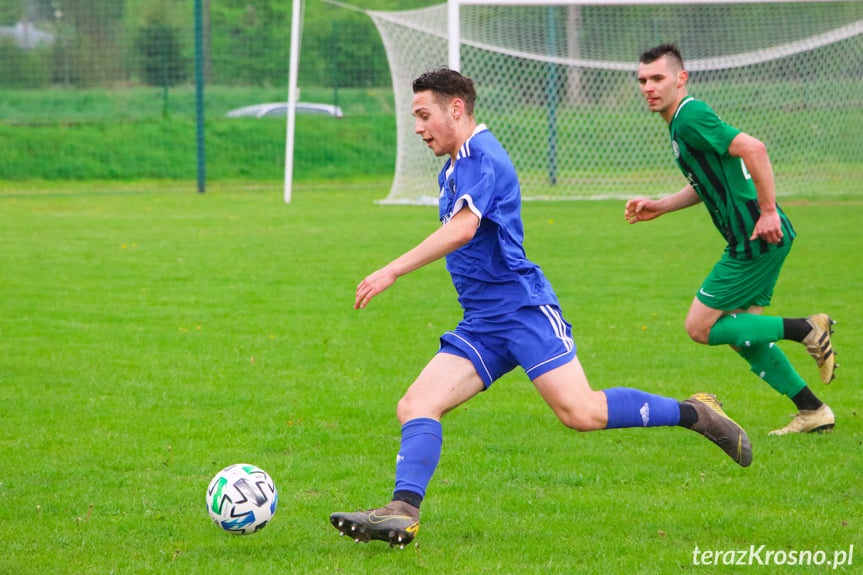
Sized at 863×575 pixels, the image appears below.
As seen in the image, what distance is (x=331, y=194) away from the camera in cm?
A: 2339

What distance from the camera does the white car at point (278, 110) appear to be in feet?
97.9

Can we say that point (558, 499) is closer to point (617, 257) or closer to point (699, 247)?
point (617, 257)

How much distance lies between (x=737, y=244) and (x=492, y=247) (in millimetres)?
1894

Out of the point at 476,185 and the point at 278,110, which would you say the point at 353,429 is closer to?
the point at 476,185

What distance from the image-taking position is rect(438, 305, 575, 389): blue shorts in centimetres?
407

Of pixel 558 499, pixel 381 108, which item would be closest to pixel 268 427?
pixel 558 499

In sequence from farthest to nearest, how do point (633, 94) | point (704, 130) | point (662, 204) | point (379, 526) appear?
point (633, 94)
point (662, 204)
point (704, 130)
point (379, 526)

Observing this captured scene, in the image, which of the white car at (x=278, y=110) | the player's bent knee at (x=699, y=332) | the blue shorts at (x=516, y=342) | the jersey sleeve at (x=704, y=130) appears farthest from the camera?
the white car at (x=278, y=110)

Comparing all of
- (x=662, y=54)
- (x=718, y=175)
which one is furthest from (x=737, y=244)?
(x=662, y=54)

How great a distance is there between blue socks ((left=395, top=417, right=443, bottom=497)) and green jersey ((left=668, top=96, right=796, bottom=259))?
2.28 m

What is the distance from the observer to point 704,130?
17.0 feet

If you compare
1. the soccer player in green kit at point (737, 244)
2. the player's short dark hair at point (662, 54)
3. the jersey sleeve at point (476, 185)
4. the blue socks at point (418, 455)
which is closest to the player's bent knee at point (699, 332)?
the soccer player in green kit at point (737, 244)

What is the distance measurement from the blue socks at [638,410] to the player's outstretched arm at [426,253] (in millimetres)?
956

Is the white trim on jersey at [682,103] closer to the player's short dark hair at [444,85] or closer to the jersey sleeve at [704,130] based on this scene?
the jersey sleeve at [704,130]
